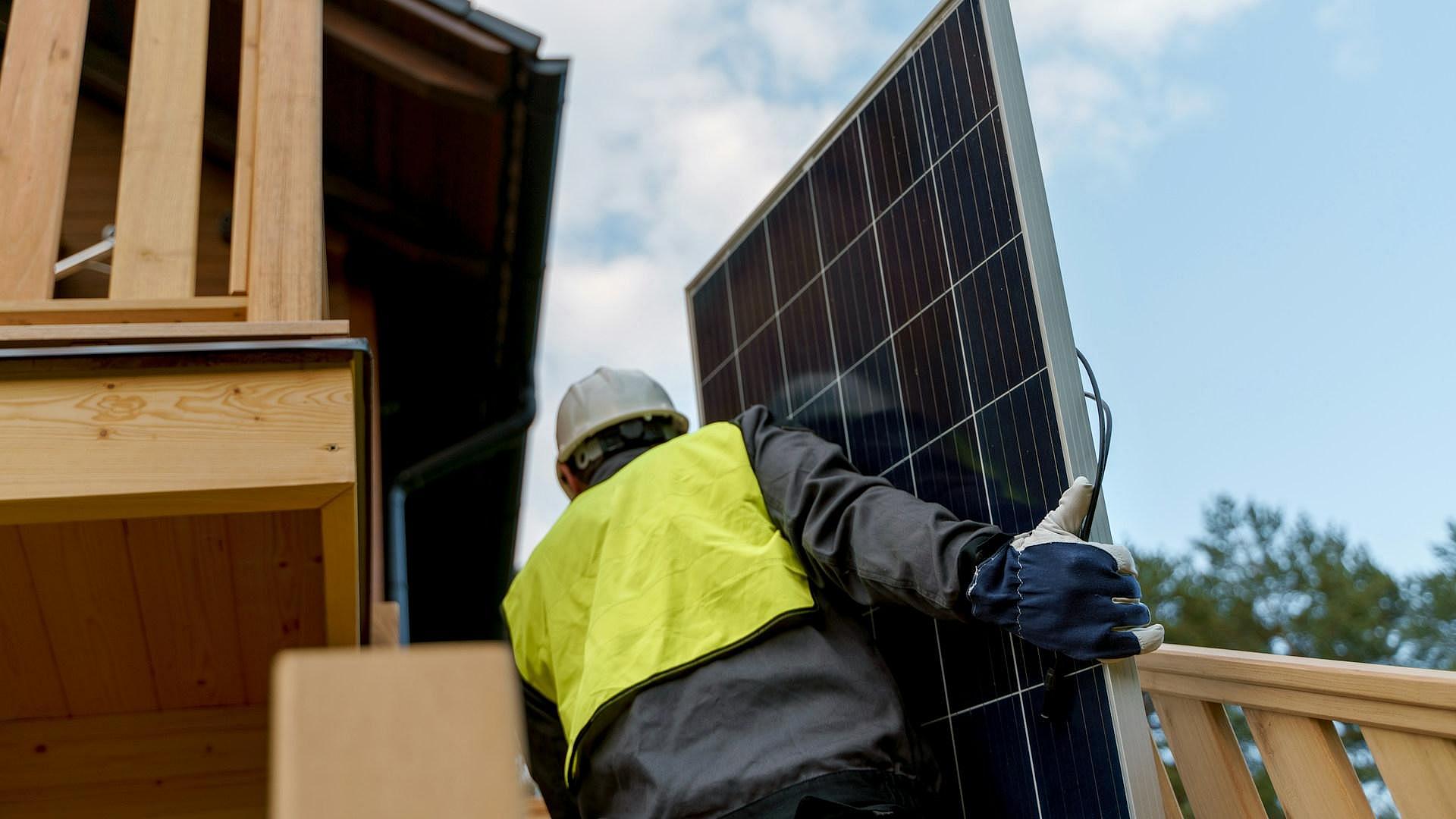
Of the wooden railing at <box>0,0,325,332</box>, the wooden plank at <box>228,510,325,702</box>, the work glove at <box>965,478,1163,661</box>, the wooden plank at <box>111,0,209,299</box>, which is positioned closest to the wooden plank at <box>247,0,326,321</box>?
the wooden railing at <box>0,0,325,332</box>

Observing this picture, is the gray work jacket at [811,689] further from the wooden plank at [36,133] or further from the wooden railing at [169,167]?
the wooden plank at [36,133]

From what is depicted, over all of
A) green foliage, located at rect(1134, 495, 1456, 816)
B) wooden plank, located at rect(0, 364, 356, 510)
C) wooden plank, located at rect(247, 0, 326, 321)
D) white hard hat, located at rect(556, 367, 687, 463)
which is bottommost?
green foliage, located at rect(1134, 495, 1456, 816)

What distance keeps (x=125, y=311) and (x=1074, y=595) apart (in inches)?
74.6

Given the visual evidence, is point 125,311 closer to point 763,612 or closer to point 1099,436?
point 763,612

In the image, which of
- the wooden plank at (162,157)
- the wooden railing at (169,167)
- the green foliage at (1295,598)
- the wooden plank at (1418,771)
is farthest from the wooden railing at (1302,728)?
the green foliage at (1295,598)

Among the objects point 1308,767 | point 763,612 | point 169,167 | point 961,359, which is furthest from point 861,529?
point 169,167

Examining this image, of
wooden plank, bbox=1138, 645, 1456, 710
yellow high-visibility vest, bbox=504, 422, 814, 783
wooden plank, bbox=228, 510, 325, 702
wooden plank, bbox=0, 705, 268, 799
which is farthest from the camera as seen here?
wooden plank, bbox=0, 705, 268, 799

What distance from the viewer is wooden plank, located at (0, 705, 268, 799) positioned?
3703mm

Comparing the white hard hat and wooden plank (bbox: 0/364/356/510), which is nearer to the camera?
wooden plank (bbox: 0/364/356/510)

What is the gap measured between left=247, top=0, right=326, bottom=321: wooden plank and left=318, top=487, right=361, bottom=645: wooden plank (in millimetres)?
396

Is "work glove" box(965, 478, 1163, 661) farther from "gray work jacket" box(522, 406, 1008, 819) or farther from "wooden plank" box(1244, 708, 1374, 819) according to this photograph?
"wooden plank" box(1244, 708, 1374, 819)

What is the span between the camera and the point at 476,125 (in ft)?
15.1

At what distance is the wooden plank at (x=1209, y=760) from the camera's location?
2.48m

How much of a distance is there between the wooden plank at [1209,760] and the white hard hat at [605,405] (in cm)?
169
